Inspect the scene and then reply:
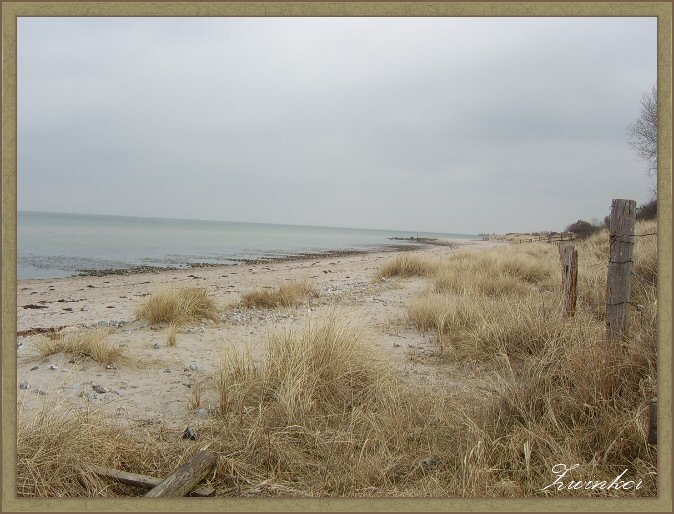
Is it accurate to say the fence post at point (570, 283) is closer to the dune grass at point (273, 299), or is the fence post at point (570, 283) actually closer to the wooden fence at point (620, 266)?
the wooden fence at point (620, 266)

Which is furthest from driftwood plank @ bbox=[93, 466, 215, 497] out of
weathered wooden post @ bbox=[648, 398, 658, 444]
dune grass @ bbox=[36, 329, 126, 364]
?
weathered wooden post @ bbox=[648, 398, 658, 444]

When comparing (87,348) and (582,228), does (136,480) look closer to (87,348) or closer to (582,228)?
(87,348)

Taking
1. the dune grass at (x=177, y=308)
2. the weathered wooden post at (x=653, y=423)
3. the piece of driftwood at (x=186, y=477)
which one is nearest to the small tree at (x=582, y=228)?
the dune grass at (x=177, y=308)

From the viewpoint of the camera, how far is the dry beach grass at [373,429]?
8.48 ft

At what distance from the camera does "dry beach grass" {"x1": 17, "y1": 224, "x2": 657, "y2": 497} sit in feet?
8.48

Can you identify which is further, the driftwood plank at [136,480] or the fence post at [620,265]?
the fence post at [620,265]

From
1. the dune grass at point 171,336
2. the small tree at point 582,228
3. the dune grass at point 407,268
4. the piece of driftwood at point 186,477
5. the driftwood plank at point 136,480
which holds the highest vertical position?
the small tree at point 582,228

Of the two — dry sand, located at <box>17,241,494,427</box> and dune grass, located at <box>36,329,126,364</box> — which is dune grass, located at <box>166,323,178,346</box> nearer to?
dry sand, located at <box>17,241,494,427</box>

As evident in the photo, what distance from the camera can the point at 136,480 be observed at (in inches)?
101

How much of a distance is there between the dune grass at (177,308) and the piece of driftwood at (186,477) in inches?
171

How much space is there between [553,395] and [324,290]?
8445mm

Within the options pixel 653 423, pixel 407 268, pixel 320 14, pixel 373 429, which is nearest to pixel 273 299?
pixel 373 429
